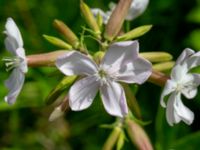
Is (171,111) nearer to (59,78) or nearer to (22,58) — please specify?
(22,58)

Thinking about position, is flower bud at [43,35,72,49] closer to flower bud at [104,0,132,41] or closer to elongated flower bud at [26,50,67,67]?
elongated flower bud at [26,50,67,67]

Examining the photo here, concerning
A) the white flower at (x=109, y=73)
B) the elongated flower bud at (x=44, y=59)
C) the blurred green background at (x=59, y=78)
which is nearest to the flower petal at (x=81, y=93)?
the white flower at (x=109, y=73)

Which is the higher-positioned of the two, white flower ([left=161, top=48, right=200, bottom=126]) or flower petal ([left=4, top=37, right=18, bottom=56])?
flower petal ([left=4, top=37, right=18, bottom=56])

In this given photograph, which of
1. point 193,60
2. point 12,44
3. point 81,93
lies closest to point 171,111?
point 193,60

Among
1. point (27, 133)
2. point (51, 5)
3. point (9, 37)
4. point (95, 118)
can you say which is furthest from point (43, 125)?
point (9, 37)

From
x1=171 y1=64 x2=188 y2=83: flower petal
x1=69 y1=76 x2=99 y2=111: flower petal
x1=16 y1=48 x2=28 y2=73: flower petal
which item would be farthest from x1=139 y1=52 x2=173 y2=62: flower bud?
x1=16 y1=48 x2=28 y2=73: flower petal

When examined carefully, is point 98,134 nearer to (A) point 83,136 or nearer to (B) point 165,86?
(A) point 83,136

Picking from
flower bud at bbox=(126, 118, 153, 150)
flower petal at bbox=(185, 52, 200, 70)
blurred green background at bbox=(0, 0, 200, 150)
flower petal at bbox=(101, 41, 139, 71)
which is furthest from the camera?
blurred green background at bbox=(0, 0, 200, 150)

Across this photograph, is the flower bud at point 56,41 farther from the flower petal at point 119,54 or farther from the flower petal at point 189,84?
the flower petal at point 189,84
